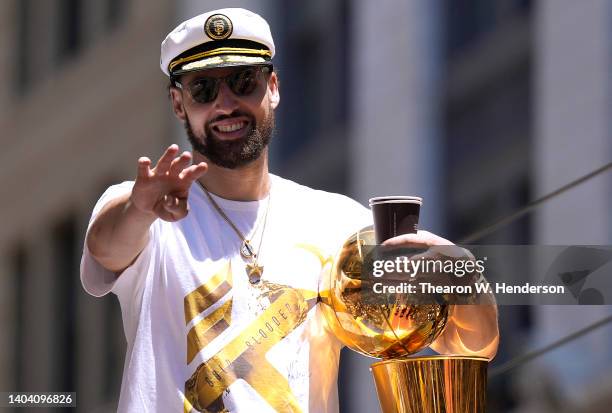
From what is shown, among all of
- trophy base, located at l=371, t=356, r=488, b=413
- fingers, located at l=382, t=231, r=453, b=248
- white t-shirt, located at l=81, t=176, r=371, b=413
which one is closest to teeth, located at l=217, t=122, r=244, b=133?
white t-shirt, located at l=81, t=176, r=371, b=413

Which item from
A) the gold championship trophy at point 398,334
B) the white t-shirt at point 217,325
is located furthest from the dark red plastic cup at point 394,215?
the white t-shirt at point 217,325

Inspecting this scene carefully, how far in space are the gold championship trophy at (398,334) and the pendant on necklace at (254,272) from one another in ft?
0.61

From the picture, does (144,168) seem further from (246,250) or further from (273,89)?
(273,89)

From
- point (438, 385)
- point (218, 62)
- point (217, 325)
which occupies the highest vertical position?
point (218, 62)

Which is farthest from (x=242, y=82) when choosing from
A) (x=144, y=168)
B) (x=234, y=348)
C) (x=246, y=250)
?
(x=234, y=348)

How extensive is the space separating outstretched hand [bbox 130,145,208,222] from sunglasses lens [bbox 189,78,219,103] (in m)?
0.44

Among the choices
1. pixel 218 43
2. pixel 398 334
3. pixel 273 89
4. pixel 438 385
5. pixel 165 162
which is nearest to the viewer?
pixel 165 162

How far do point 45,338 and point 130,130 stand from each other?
2.38m

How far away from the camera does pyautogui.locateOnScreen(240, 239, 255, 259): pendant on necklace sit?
5.45 meters

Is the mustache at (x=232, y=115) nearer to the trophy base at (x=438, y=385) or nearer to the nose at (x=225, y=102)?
the nose at (x=225, y=102)

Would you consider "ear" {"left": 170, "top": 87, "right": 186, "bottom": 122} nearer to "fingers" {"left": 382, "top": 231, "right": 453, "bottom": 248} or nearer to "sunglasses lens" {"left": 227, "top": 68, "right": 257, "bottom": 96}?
"sunglasses lens" {"left": 227, "top": 68, "right": 257, "bottom": 96}

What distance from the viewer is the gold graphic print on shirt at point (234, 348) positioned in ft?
17.3

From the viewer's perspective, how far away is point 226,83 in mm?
5465

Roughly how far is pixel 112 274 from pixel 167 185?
404 mm
